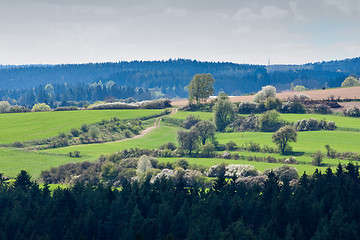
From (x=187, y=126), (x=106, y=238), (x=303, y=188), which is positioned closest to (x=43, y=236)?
(x=106, y=238)

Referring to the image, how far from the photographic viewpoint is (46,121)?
497ft

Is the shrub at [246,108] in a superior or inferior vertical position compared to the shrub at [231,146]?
superior

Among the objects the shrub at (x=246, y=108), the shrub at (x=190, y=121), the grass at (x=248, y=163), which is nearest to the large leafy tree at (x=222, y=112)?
the shrub at (x=190, y=121)

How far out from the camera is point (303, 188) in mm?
62156

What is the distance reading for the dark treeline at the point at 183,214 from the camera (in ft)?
163

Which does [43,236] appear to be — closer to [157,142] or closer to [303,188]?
[303,188]

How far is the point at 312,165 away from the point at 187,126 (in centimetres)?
5375

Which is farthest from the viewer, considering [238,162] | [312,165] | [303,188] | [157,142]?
[157,142]

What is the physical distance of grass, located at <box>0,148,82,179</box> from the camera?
96625 millimetres

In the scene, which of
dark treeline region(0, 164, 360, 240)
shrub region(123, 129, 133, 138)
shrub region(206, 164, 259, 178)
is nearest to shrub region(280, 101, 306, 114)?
shrub region(123, 129, 133, 138)

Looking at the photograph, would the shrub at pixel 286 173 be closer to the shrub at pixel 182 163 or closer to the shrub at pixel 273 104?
the shrub at pixel 182 163

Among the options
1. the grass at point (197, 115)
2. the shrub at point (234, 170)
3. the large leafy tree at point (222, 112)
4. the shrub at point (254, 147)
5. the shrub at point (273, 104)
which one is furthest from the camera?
the shrub at point (273, 104)

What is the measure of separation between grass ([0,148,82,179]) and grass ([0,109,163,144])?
54.6 ft

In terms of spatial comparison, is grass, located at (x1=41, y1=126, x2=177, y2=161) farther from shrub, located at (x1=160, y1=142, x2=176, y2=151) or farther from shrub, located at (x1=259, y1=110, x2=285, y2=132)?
shrub, located at (x1=259, y1=110, x2=285, y2=132)
